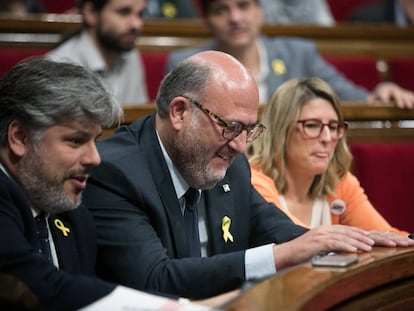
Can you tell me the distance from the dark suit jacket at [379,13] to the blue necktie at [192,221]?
4.59 ft

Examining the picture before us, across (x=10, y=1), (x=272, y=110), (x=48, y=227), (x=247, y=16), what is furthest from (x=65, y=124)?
(x=10, y=1)

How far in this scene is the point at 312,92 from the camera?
132 cm

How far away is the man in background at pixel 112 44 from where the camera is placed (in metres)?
A: 1.78

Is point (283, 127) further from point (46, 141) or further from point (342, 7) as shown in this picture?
point (342, 7)

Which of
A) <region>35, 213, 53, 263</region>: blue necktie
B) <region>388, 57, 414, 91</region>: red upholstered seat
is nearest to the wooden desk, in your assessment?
<region>35, 213, 53, 263</region>: blue necktie

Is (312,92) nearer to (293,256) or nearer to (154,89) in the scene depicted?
(293,256)

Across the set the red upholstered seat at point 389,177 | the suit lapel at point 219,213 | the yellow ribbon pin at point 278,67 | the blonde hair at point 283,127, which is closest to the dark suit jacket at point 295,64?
the yellow ribbon pin at point 278,67

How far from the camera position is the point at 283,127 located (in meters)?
1.31

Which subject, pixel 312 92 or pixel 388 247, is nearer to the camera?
pixel 388 247

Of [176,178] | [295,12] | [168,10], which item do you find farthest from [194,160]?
[295,12]

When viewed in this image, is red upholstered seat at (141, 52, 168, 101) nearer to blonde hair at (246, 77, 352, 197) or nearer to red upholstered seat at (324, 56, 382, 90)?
red upholstered seat at (324, 56, 382, 90)

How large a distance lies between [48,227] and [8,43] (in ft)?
3.26

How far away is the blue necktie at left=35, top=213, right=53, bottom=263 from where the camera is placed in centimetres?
92

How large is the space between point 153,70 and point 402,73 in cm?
57
